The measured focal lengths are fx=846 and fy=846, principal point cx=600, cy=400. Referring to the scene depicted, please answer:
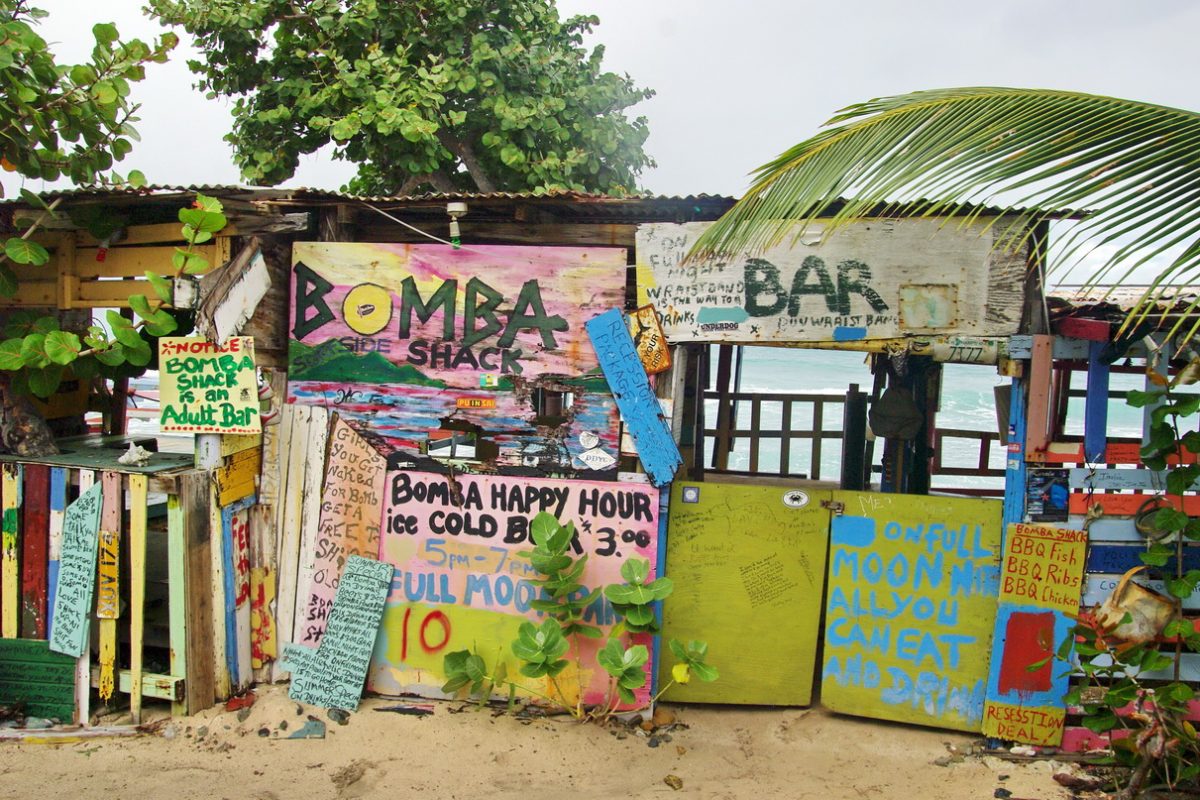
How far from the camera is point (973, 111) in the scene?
10.6 feet

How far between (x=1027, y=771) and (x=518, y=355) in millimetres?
4097

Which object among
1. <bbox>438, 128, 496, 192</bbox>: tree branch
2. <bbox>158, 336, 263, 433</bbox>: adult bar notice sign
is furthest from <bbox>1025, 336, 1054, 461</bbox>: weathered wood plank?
<bbox>438, 128, 496, 192</bbox>: tree branch

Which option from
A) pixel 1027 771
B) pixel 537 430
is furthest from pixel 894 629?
pixel 537 430

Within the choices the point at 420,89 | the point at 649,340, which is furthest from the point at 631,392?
the point at 420,89

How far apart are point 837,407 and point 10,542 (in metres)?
31.0

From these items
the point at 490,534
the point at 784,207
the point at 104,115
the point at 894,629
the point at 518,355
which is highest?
the point at 104,115

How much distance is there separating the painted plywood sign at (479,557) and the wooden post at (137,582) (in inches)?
58.6

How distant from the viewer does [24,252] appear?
5422mm

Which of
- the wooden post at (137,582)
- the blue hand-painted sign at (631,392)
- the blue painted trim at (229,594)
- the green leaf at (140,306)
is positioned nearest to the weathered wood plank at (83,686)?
the wooden post at (137,582)

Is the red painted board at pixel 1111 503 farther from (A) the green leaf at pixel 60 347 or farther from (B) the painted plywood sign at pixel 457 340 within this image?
(A) the green leaf at pixel 60 347

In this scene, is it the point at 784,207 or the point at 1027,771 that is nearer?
the point at 784,207

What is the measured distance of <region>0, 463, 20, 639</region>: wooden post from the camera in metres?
5.66

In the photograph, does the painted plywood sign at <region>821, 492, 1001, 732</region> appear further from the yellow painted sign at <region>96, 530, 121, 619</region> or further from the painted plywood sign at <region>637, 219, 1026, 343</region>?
the yellow painted sign at <region>96, 530, 121, 619</region>

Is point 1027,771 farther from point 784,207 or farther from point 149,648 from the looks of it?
point 149,648
